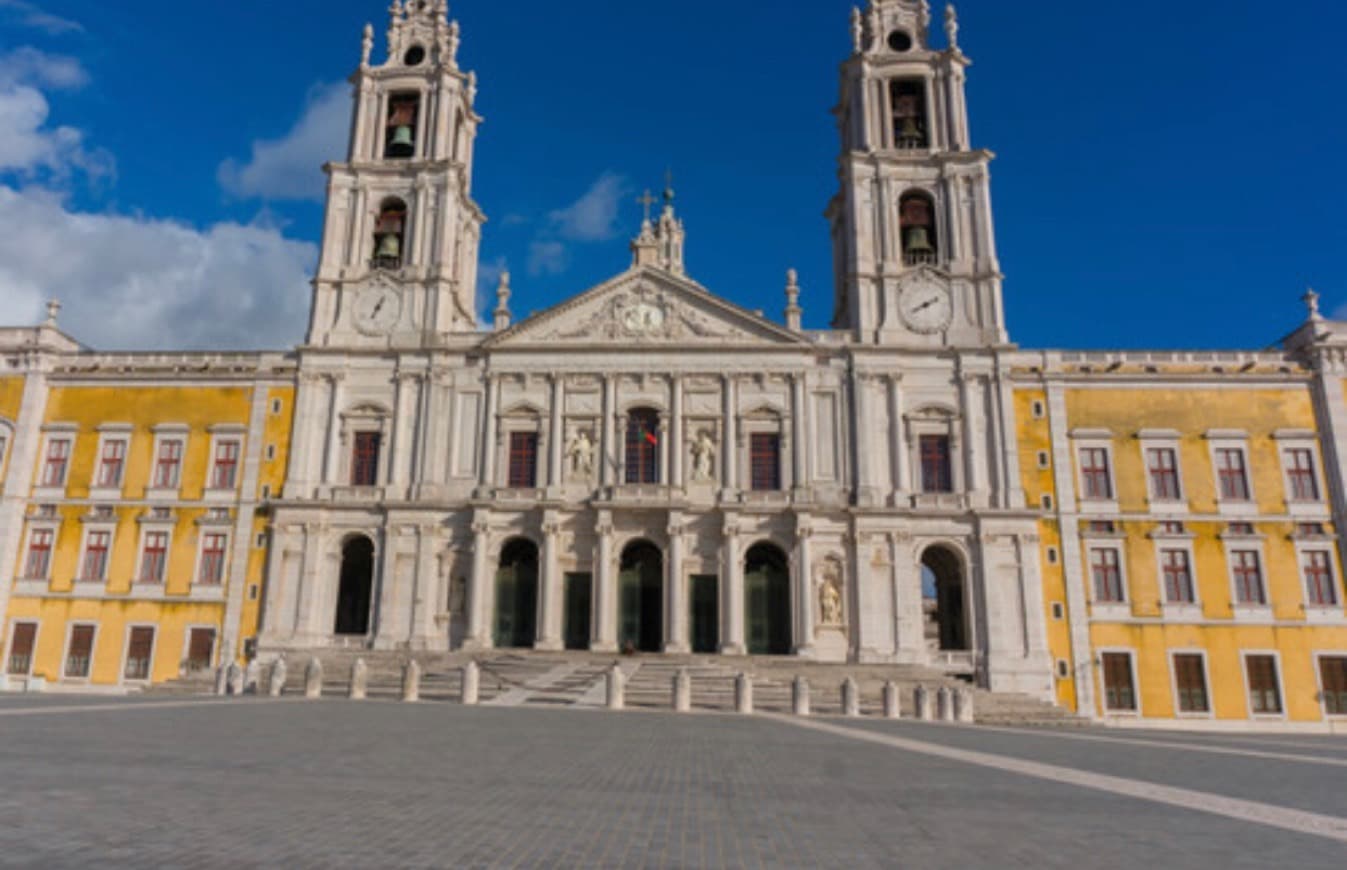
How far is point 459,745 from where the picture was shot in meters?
10.9

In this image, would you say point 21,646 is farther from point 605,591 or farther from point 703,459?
point 703,459

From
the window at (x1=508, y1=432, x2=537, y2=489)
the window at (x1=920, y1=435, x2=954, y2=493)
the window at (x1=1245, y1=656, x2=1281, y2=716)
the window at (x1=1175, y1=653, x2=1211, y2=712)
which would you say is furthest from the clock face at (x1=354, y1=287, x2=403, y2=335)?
the window at (x1=1245, y1=656, x2=1281, y2=716)

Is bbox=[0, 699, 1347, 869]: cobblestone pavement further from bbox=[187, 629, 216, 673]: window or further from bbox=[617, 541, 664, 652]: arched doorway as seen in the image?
bbox=[187, 629, 216, 673]: window

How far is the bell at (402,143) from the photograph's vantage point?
38375 mm

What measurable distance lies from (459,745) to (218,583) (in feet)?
87.2

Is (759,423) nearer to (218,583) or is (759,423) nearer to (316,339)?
(316,339)

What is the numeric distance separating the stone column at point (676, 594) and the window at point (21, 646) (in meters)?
24.9

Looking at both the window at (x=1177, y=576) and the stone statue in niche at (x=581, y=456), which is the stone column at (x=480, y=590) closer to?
the stone statue in niche at (x=581, y=456)

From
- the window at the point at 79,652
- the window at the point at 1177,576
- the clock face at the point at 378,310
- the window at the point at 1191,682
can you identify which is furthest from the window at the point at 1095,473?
the window at the point at 79,652

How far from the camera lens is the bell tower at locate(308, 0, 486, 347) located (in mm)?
35844

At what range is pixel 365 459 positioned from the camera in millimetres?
34438

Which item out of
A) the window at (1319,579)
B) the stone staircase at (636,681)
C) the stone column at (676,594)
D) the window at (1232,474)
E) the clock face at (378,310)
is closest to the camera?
the stone staircase at (636,681)

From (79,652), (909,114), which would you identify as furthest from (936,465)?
(79,652)

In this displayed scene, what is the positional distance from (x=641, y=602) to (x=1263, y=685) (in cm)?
2223
